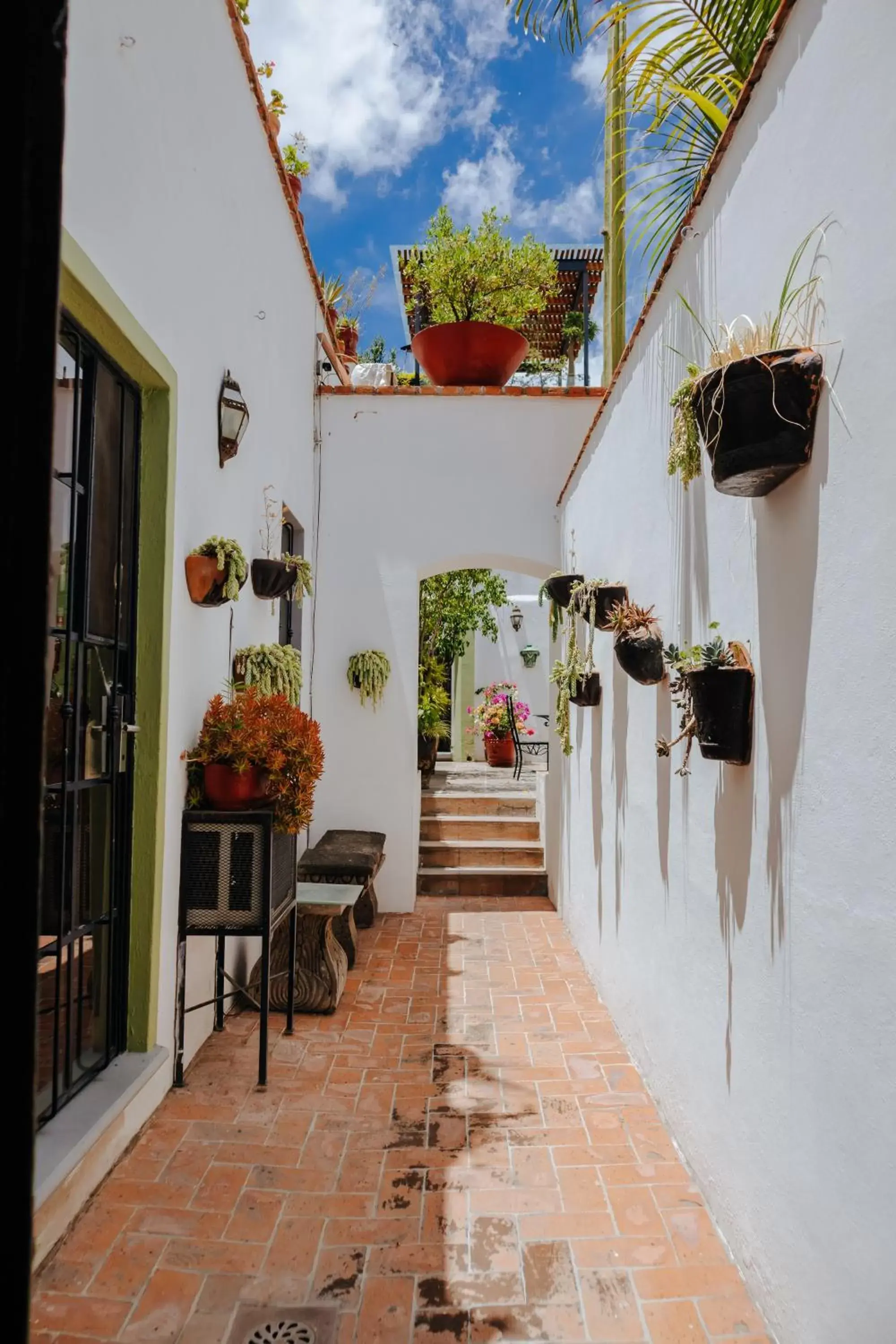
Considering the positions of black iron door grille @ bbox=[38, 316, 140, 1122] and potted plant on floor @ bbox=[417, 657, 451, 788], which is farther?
potted plant on floor @ bbox=[417, 657, 451, 788]

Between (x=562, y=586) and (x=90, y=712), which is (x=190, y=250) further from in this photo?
(x=562, y=586)

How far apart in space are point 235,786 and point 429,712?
4.43m

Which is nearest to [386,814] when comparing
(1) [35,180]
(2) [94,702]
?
(2) [94,702]

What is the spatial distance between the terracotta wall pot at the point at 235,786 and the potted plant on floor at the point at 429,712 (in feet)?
13.1

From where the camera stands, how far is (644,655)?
9.62ft

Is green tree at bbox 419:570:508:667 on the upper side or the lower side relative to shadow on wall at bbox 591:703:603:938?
upper

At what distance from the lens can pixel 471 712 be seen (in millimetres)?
12211

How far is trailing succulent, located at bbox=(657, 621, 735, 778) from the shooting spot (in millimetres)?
2111

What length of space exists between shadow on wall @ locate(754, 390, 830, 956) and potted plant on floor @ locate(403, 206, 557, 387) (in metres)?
4.96

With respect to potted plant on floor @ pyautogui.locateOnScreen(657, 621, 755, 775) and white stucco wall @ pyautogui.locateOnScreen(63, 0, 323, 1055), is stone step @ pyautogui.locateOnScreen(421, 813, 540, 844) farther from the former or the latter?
potted plant on floor @ pyautogui.locateOnScreen(657, 621, 755, 775)

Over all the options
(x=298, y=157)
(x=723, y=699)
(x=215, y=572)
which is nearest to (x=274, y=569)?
(x=215, y=572)

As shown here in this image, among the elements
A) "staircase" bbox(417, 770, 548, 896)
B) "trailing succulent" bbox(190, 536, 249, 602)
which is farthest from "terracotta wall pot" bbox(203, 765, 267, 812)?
"staircase" bbox(417, 770, 548, 896)

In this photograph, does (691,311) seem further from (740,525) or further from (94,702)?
(94,702)

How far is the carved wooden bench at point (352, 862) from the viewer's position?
5.03 meters
